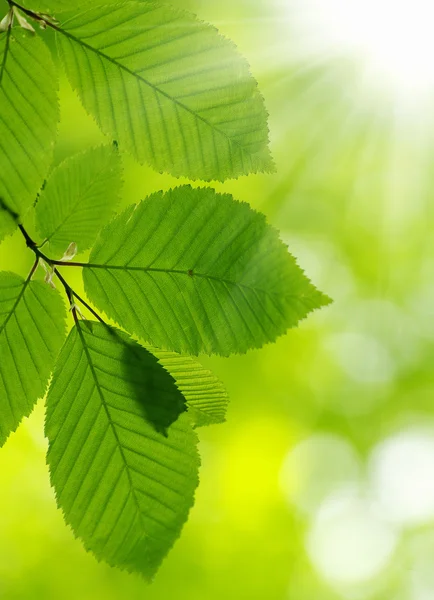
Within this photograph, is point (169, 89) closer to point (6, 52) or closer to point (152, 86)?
point (152, 86)

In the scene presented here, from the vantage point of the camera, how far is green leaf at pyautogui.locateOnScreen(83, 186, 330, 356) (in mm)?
645

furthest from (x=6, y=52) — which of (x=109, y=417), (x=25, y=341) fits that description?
(x=109, y=417)

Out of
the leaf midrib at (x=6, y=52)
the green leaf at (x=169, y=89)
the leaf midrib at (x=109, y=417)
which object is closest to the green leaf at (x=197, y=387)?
the leaf midrib at (x=109, y=417)

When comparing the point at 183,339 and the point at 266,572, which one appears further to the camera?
the point at 266,572

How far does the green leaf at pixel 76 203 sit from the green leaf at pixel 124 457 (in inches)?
7.9

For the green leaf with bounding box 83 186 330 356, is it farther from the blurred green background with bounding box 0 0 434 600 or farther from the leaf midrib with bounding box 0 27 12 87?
the blurred green background with bounding box 0 0 434 600

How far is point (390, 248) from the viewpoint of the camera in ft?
19.7

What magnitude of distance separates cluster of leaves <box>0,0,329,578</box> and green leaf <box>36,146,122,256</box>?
0.12 metres

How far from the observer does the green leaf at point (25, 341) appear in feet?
2.16

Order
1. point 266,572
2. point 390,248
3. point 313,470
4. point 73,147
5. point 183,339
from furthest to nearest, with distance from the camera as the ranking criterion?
1. point 313,470
2. point 390,248
3. point 266,572
4. point 73,147
5. point 183,339

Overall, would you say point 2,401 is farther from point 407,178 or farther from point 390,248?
point 407,178

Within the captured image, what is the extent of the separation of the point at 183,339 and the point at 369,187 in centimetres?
576

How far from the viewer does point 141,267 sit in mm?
686

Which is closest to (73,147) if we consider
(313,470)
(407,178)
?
(407,178)
